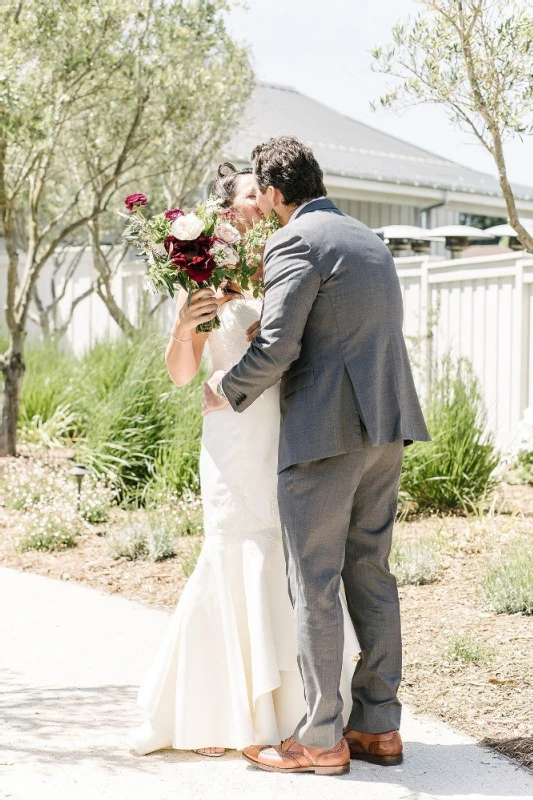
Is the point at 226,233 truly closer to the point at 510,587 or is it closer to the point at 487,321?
the point at 510,587

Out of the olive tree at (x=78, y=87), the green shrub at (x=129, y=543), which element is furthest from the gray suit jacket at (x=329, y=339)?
the olive tree at (x=78, y=87)

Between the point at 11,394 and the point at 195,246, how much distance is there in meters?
6.83

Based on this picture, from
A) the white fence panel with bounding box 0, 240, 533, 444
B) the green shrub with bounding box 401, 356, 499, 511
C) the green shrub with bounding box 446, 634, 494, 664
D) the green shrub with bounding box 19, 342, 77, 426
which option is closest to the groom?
the green shrub with bounding box 446, 634, 494, 664

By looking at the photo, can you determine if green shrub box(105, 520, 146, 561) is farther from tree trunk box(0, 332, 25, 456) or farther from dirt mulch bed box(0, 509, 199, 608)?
tree trunk box(0, 332, 25, 456)

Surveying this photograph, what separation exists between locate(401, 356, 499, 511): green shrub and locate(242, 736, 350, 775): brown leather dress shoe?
4.71 metres

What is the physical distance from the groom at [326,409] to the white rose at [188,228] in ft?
0.84

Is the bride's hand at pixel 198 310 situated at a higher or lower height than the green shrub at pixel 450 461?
higher

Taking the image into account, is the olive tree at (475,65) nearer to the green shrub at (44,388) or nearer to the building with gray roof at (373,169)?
the green shrub at (44,388)

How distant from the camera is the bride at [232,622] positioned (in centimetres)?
391

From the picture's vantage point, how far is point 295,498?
3670 millimetres

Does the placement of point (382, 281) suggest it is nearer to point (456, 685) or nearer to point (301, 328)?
point (301, 328)

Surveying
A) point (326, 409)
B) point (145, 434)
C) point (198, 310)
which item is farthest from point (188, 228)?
point (145, 434)

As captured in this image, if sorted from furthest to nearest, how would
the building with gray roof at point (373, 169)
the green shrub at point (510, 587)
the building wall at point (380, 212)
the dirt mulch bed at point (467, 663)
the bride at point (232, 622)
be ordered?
1. the building wall at point (380, 212)
2. the building with gray roof at point (373, 169)
3. the green shrub at point (510, 587)
4. the dirt mulch bed at point (467, 663)
5. the bride at point (232, 622)

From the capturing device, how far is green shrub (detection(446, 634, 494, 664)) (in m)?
4.86
